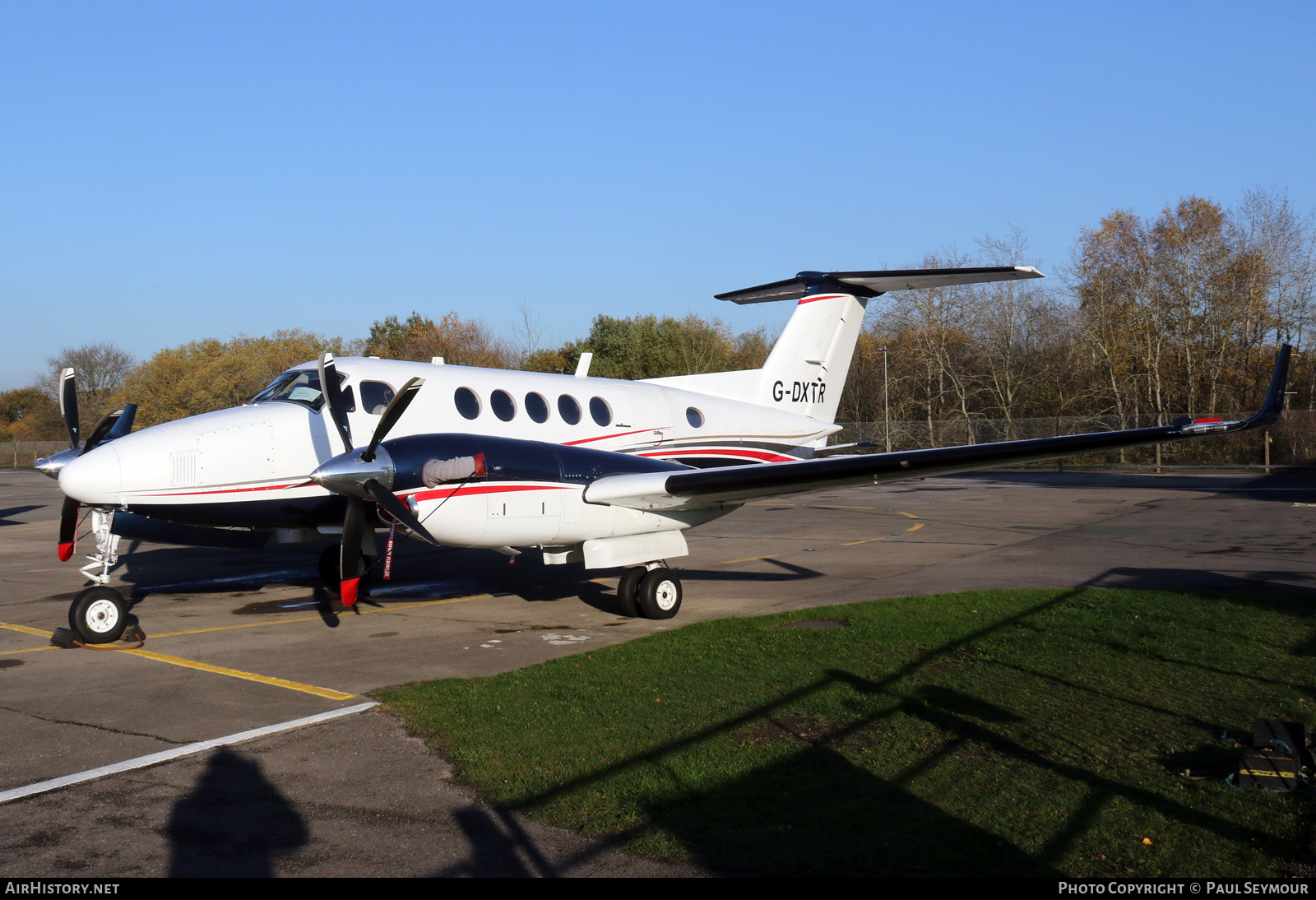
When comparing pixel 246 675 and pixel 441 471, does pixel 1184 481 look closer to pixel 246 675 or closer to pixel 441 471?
pixel 441 471

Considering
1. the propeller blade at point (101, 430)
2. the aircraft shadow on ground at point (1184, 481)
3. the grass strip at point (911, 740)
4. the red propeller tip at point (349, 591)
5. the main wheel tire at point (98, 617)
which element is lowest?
the aircraft shadow on ground at point (1184, 481)

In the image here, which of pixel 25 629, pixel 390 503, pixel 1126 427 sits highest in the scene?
pixel 390 503

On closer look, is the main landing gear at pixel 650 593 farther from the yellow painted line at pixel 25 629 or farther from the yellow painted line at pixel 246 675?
the yellow painted line at pixel 25 629

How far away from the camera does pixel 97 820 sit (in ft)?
15.5

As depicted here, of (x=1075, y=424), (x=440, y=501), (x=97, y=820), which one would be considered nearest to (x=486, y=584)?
(x=440, y=501)

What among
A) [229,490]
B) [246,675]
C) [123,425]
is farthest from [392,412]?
[123,425]

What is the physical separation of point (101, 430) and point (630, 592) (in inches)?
252

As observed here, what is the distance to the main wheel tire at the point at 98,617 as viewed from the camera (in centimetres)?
908

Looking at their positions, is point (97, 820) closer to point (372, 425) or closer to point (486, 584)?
point (372, 425)

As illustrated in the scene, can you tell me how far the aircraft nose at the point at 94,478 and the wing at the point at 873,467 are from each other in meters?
4.79

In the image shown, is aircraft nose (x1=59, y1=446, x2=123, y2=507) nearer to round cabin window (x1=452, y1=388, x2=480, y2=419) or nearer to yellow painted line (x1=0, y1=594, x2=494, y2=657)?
yellow painted line (x1=0, y1=594, x2=494, y2=657)

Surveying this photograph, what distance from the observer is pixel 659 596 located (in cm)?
1055

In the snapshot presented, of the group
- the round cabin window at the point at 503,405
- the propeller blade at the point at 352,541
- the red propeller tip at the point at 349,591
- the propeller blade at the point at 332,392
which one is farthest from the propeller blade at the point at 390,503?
the round cabin window at the point at 503,405

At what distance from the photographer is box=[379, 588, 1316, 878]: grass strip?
166 inches
